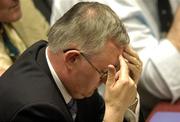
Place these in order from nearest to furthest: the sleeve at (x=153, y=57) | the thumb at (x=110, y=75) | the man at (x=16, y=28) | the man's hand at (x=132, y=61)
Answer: the thumb at (x=110, y=75), the man's hand at (x=132, y=61), the sleeve at (x=153, y=57), the man at (x=16, y=28)

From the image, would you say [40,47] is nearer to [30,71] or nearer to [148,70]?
[30,71]

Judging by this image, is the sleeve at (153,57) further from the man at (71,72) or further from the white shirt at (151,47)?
the man at (71,72)

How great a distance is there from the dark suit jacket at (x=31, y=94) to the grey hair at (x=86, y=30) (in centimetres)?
8

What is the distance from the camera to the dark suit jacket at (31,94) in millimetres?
1154

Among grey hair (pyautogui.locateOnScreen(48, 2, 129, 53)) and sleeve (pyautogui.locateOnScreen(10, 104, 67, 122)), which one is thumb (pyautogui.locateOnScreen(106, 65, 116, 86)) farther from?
sleeve (pyautogui.locateOnScreen(10, 104, 67, 122))

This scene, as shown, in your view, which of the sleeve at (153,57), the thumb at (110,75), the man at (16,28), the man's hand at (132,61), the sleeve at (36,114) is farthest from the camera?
the man at (16,28)

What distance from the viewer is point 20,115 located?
1.15 metres

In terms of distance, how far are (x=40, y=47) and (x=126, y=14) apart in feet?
1.71

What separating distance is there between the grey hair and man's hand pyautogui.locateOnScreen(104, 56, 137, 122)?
0.29ft

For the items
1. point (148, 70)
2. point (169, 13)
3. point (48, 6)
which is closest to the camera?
point (148, 70)

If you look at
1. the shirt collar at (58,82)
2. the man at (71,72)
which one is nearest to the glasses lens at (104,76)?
the man at (71,72)

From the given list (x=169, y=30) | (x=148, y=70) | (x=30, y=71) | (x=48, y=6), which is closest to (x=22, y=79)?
(x=30, y=71)

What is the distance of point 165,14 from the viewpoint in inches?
75.2

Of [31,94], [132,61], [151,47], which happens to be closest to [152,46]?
[151,47]
